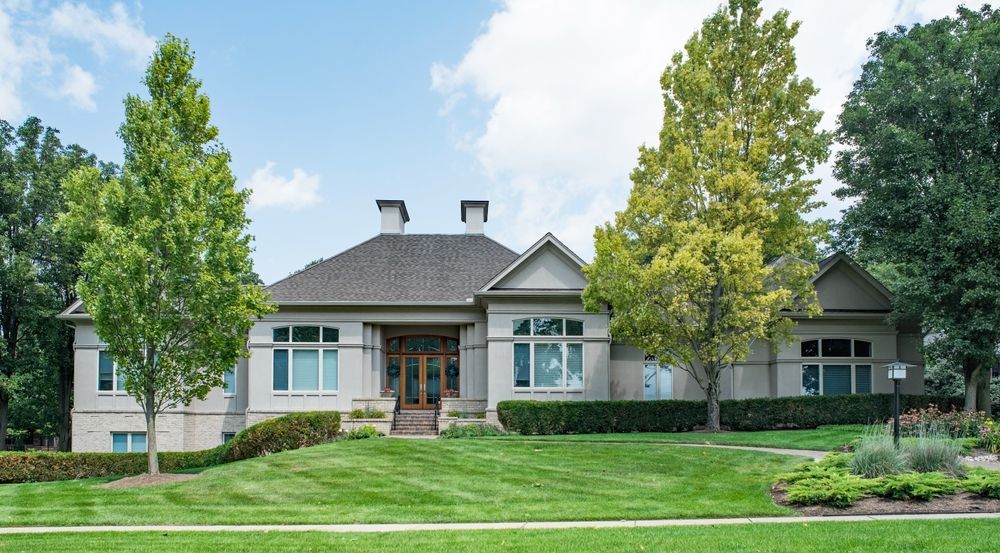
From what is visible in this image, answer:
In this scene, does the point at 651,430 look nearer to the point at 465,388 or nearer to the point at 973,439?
the point at 465,388

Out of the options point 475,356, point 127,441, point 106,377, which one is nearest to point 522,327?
point 475,356

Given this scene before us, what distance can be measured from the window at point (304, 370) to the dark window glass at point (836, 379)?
1644 centimetres

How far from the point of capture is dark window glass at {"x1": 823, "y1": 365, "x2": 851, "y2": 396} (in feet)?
86.2

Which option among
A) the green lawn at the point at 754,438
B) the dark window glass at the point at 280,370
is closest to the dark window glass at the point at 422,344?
the dark window glass at the point at 280,370

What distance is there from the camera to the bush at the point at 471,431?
22.8 meters

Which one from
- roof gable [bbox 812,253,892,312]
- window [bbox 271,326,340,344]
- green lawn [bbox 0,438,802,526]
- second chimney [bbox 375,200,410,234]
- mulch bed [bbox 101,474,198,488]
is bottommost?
mulch bed [bbox 101,474,198,488]

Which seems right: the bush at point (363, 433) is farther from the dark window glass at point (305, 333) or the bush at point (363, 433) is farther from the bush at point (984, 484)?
the bush at point (984, 484)

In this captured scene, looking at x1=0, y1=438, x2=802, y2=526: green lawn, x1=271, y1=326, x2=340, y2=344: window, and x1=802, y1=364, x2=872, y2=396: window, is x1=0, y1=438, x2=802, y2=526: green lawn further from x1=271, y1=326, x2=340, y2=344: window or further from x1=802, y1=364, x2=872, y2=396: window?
x1=802, y1=364, x2=872, y2=396: window

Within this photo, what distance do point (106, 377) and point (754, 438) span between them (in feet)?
69.9

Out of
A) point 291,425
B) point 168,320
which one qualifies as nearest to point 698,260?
point 291,425

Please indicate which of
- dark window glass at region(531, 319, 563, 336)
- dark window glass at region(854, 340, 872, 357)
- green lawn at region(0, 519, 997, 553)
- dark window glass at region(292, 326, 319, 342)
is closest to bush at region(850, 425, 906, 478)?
green lawn at region(0, 519, 997, 553)

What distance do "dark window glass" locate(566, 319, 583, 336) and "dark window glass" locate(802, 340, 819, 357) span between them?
7.70 m

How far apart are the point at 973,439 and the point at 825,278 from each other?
381 inches

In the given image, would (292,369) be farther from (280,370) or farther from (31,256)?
(31,256)
